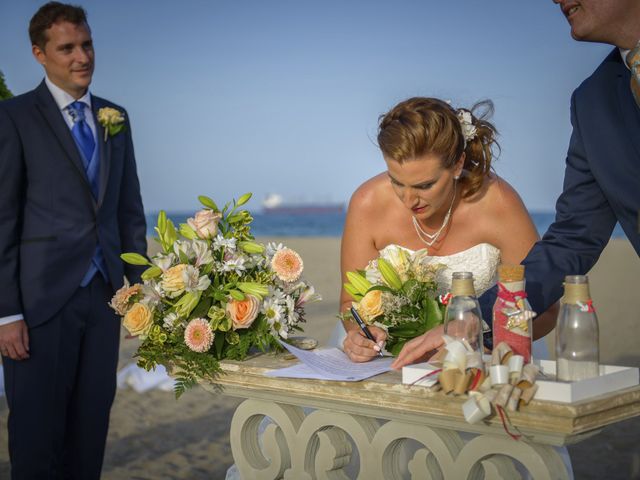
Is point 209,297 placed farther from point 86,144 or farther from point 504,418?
point 86,144

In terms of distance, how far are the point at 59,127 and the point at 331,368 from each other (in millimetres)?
2301

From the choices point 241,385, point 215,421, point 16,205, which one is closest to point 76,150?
point 16,205

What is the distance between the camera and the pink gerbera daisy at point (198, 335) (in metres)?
2.66

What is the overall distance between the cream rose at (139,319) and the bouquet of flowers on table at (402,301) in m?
0.73

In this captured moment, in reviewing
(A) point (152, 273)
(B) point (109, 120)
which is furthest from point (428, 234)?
(B) point (109, 120)

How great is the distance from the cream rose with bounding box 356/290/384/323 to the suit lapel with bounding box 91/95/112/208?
1.97m

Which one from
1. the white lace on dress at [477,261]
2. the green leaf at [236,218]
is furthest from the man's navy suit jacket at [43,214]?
the white lace on dress at [477,261]

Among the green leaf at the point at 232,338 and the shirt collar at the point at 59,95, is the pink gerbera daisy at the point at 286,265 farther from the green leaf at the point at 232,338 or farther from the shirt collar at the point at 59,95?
the shirt collar at the point at 59,95

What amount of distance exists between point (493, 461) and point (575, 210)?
41.6 inches

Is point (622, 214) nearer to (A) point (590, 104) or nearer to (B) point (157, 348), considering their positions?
(A) point (590, 104)

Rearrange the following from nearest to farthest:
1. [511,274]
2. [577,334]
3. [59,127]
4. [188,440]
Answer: [577,334] < [511,274] < [59,127] < [188,440]

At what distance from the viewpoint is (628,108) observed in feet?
8.28

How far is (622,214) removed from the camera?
8.45ft

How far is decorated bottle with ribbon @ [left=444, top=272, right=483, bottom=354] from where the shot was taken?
2.09 meters
